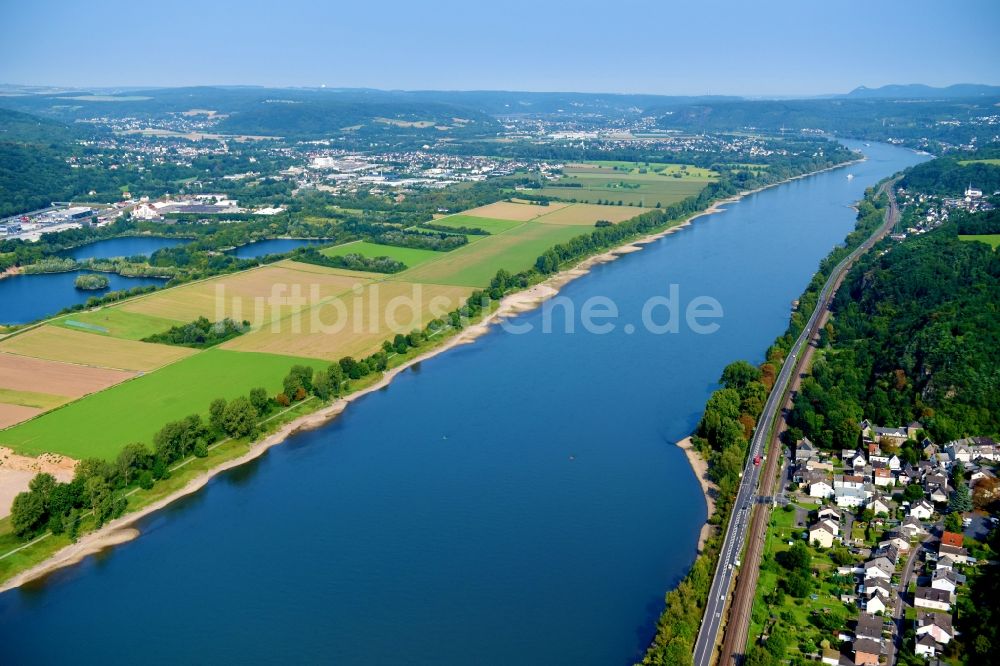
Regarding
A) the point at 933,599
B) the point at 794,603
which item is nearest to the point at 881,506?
the point at 933,599

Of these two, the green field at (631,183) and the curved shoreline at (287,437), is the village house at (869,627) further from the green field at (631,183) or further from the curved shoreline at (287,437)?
the green field at (631,183)

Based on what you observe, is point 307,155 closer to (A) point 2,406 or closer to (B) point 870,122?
(A) point 2,406

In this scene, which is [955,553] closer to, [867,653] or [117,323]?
[867,653]

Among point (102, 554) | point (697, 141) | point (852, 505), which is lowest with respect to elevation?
point (102, 554)

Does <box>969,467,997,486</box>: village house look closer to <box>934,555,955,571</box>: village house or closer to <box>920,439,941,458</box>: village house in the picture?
<box>920,439,941,458</box>: village house

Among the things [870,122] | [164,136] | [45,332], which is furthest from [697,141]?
[45,332]

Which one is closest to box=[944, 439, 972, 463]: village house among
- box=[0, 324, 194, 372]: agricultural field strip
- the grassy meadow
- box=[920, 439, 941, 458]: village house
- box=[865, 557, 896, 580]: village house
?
box=[920, 439, 941, 458]: village house

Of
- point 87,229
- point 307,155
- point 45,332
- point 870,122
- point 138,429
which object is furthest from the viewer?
point 870,122
